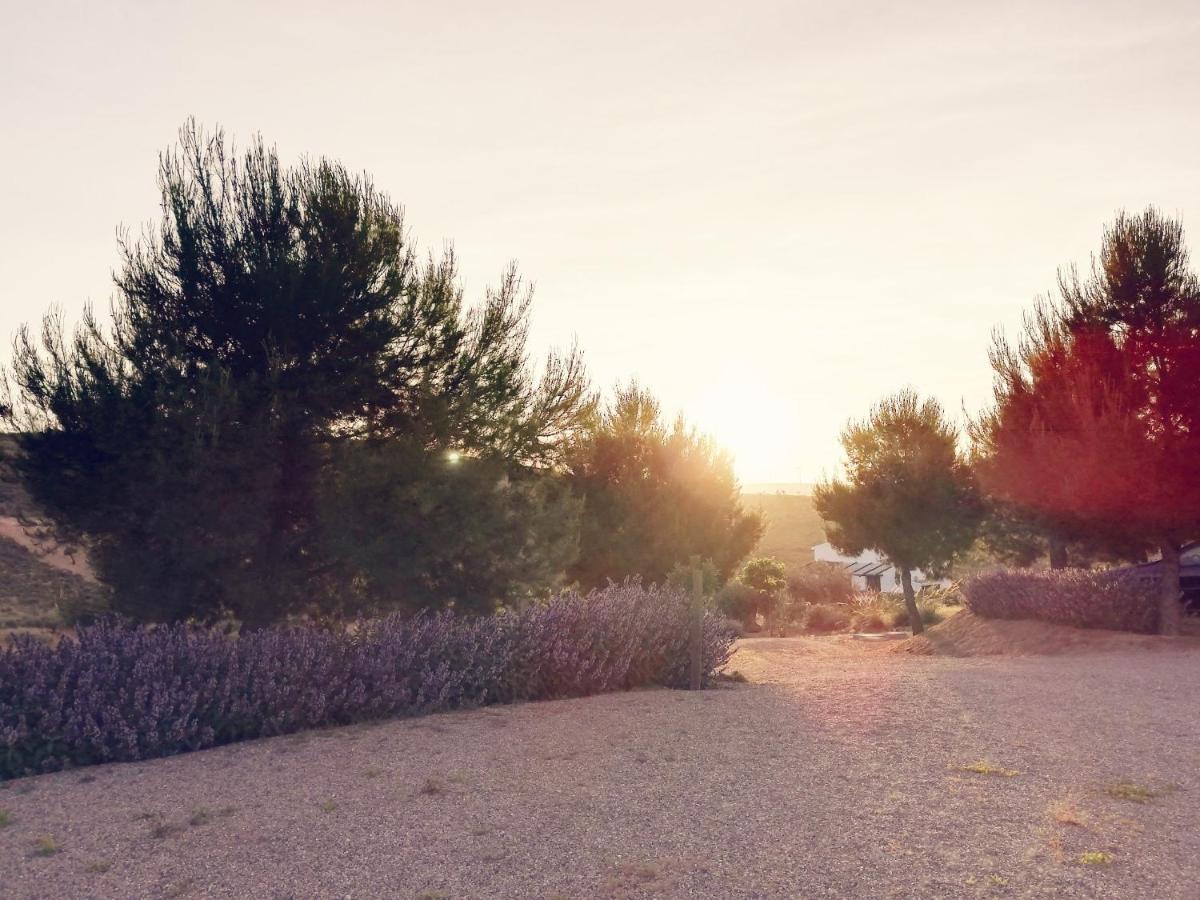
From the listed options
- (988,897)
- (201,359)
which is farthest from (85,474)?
(988,897)

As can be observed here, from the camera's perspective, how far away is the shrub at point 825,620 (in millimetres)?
29766

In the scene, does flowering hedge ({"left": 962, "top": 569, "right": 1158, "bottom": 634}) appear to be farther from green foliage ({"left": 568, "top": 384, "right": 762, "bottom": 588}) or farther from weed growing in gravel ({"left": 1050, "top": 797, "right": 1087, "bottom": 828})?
weed growing in gravel ({"left": 1050, "top": 797, "right": 1087, "bottom": 828})

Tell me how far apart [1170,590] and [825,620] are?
14060mm

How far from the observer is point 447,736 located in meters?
7.71

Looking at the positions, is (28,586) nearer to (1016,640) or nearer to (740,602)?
(740,602)

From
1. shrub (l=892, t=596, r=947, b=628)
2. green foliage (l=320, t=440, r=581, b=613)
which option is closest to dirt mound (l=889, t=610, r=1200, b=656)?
shrub (l=892, t=596, r=947, b=628)

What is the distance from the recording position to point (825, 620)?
29984 mm

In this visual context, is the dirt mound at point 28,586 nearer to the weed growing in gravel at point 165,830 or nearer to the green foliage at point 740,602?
the green foliage at point 740,602

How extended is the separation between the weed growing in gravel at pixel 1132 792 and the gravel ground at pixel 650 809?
0.02 m

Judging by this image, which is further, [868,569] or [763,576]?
[868,569]

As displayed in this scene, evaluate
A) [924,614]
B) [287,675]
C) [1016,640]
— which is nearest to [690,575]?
[1016,640]

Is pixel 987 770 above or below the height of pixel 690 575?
below

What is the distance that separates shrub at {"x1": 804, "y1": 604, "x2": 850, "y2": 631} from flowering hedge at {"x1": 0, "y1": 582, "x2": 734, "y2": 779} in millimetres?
19508

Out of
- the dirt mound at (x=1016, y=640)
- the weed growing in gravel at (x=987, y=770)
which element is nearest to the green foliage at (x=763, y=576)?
the dirt mound at (x=1016, y=640)
